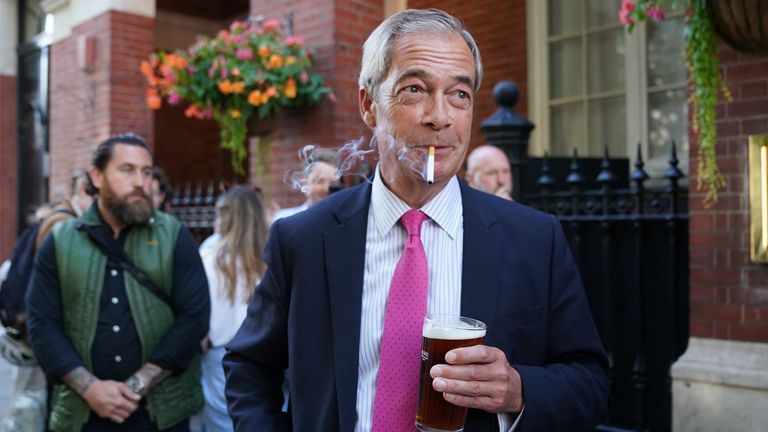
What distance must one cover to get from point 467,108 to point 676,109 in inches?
187

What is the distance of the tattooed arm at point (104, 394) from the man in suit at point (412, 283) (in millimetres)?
1672

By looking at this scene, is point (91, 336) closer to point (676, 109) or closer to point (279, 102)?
point (279, 102)

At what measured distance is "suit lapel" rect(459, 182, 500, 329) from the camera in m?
1.78

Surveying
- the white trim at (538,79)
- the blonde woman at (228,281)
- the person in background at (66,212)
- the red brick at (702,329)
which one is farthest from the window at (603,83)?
the person in background at (66,212)

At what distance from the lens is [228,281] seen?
14.3 feet

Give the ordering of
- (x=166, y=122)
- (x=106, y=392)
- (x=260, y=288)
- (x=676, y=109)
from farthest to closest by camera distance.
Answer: (x=166, y=122)
(x=676, y=109)
(x=106, y=392)
(x=260, y=288)

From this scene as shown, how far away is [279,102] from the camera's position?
6.16 metres

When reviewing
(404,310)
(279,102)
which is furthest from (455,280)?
(279,102)

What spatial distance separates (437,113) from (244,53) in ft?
14.8

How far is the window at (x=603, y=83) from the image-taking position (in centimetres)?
609

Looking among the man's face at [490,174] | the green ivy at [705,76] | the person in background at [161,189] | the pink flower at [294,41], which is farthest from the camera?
the person in background at [161,189]

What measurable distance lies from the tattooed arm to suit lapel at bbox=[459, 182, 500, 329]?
2.20 m

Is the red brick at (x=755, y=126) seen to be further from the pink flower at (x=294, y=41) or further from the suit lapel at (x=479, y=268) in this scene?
the pink flower at (x=294, y=41)

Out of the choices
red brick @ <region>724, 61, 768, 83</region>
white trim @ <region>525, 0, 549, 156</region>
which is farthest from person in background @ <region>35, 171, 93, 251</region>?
white trim @ <region>525, 0, 549, 156</region>
